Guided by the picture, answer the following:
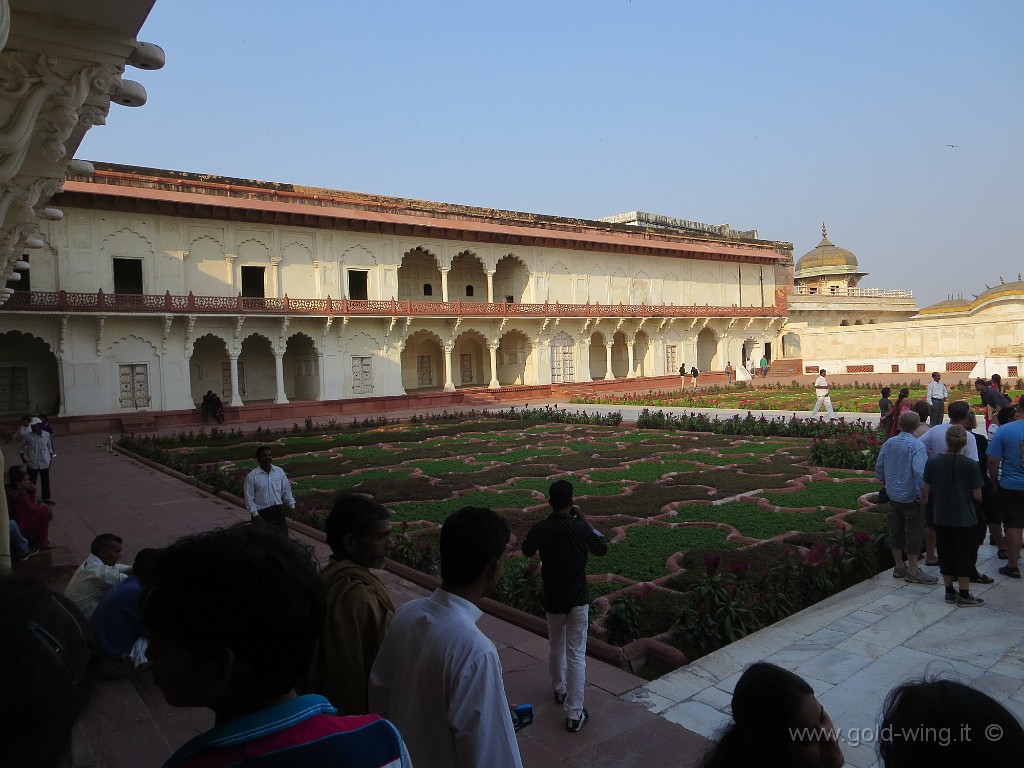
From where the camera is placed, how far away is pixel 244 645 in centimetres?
111

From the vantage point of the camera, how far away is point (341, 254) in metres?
25.5

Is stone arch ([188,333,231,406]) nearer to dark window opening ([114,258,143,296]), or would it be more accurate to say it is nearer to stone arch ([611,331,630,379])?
dark window opening ([114,258,143,296])

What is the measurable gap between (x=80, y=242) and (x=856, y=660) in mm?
23266

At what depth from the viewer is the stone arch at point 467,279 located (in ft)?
100

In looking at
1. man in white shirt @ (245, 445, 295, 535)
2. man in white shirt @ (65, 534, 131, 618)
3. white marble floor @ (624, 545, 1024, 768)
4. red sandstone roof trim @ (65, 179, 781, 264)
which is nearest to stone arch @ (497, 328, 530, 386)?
red sandstone roof trim @ (65, 179, 781, 264)

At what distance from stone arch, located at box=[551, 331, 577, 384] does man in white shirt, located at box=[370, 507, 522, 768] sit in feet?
94.9

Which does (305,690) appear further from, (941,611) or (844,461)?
(844,461)

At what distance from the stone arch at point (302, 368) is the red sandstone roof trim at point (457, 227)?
4582 millimetres

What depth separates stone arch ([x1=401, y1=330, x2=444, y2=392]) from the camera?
96.8ft

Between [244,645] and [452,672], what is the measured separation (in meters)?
0.74

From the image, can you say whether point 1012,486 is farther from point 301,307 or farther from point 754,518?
point 301,307

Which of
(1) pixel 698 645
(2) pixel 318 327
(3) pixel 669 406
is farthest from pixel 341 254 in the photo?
(1) pixel 698 645

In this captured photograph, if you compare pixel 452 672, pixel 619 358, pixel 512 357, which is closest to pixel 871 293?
pixel 619 358

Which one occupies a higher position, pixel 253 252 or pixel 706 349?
pixel 253 252
